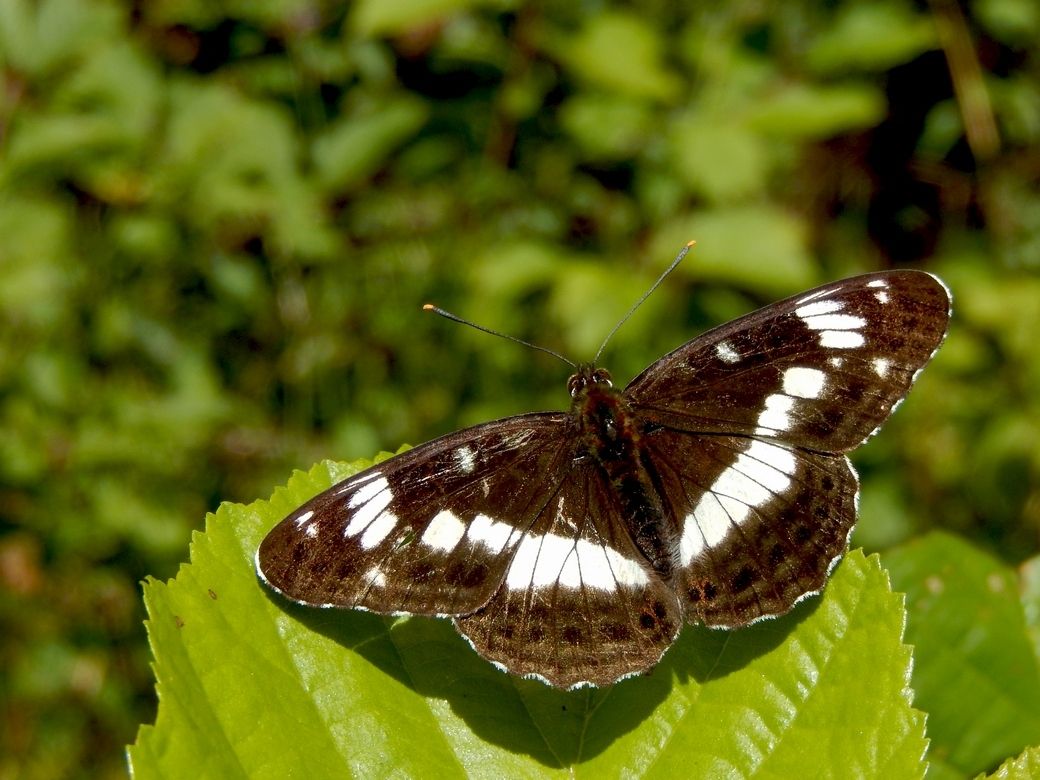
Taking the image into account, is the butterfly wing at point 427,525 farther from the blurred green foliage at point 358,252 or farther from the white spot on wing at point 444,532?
the blurred green foliage at point 358,252

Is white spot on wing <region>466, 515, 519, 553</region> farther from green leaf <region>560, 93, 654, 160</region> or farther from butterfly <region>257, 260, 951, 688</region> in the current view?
green leaf <region>560, 93, 654, 160</region>

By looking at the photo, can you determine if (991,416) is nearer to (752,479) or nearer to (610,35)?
(610,35)

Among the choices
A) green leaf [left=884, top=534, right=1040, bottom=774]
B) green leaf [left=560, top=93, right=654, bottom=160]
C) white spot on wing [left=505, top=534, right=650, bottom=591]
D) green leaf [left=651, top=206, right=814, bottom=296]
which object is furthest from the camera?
green leaf [left=560, top=93, right=654, bottom=160]

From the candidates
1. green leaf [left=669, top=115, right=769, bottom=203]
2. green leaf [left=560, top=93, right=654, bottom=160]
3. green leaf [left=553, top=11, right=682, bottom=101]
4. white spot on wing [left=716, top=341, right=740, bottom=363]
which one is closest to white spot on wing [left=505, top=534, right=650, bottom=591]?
white spot on wing [left=716, top=341, right=740, bottom=363]

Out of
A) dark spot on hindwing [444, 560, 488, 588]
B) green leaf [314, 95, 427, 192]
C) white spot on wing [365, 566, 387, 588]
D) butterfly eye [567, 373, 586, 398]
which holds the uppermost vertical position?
green leaf [314, 95, 427, 192]

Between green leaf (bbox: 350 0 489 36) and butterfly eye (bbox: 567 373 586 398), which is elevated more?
green leaf (bbox: 350 0 489 36)
